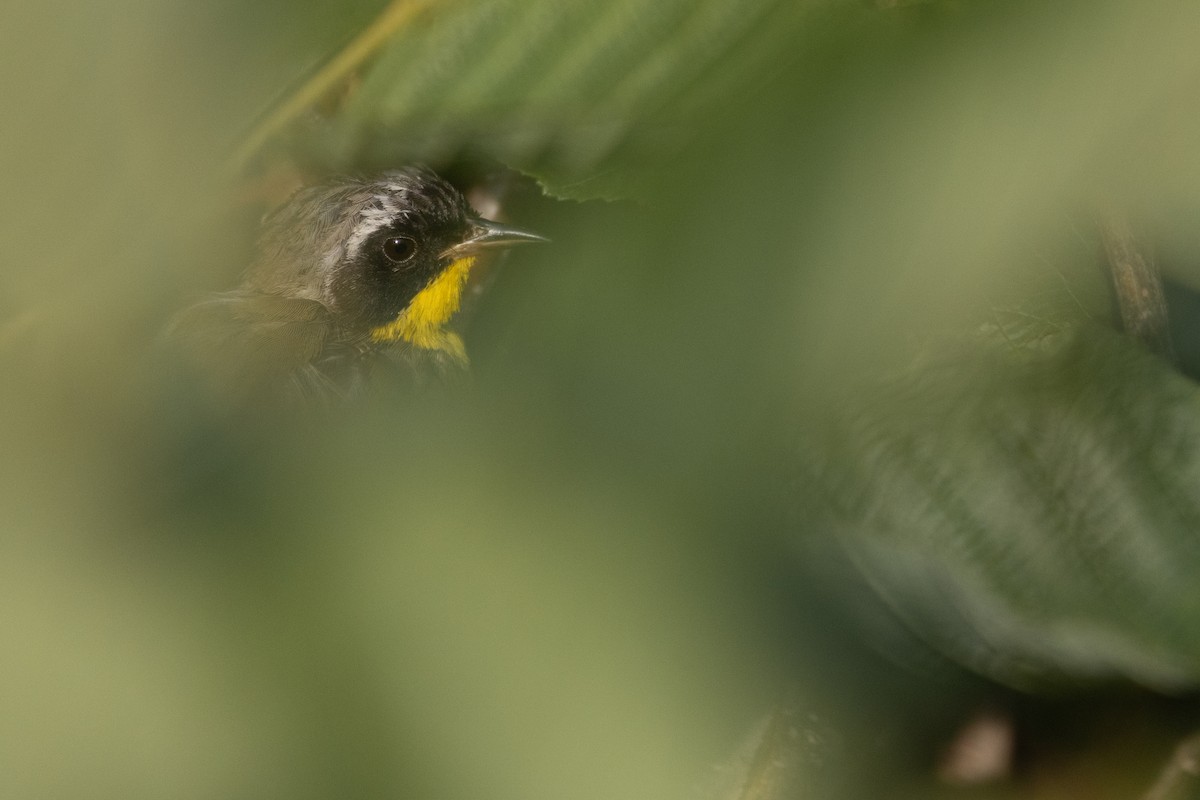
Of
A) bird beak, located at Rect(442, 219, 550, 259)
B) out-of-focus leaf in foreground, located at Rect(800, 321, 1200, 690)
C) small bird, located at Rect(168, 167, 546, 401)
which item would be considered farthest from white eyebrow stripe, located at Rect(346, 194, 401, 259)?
out-of-focus leaf in foreground, located at Rect(800, 321, 1200, 690)

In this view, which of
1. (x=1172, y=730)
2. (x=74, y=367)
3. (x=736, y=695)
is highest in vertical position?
(x=74, y=367)

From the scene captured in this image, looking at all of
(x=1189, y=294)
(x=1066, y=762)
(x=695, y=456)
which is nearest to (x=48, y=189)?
(x=695, y=456)

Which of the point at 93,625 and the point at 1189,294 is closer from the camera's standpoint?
the point at 93,625

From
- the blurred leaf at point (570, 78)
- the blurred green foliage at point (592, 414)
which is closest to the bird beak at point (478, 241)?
the blurred leaf at point (570, 78)

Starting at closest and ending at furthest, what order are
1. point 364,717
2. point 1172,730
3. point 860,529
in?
1. point 364,717
2. point 860,529
3. point 1172,730

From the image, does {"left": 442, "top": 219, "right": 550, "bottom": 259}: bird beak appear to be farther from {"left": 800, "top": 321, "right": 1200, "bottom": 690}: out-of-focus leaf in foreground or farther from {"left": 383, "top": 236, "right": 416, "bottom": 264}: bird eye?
{"left": 800, "top": 321, "right": 1200, "bottom": 690}: out-of-focus leaf in foreground

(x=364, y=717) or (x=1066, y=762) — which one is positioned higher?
(x=364, y=717)

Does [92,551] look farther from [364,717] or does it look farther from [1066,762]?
[1066,762]
